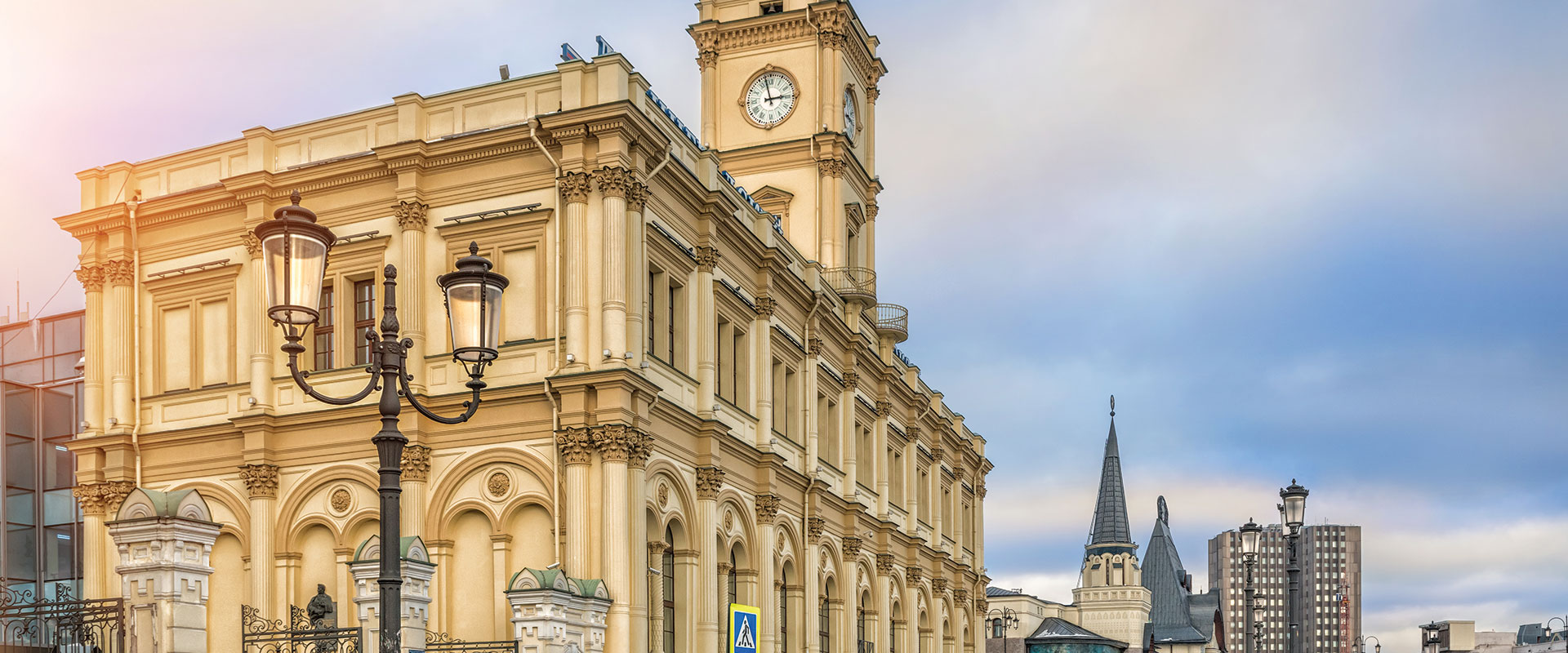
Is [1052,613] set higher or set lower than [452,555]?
lower

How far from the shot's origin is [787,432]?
43125 millimetres

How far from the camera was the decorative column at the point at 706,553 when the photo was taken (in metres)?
35.6

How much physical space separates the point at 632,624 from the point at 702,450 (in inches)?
231

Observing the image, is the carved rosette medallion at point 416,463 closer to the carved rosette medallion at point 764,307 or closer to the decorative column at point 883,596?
the carved rosette medallion at point 764,307

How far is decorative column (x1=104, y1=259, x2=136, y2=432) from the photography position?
3678 cm

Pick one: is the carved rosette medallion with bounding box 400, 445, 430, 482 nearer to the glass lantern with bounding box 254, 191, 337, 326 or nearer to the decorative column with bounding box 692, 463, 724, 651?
the decorative column with bounding box 692, 463, 724, 651

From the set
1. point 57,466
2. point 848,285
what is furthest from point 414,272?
point 57,466

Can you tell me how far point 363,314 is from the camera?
115 ft

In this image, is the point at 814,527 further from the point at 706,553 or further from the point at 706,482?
the point at 706,482

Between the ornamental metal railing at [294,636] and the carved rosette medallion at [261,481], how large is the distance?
8.37 ft

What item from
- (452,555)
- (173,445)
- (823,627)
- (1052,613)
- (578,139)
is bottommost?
(1052,613)

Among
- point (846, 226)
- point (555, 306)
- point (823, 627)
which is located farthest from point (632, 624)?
point (846, 226)

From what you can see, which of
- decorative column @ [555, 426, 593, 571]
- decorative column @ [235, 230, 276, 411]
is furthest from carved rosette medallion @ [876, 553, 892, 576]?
decorative column @ [235, 230, 276, 411]

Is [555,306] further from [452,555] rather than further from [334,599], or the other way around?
[334,599]
